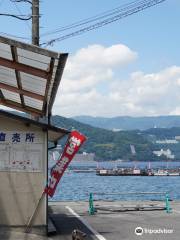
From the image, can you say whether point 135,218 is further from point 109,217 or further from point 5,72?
point 5,72

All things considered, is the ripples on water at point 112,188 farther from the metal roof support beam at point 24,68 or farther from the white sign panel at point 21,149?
the metal roof support beam at point 24,68

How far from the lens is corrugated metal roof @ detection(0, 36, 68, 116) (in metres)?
9.44

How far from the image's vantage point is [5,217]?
1493 cm

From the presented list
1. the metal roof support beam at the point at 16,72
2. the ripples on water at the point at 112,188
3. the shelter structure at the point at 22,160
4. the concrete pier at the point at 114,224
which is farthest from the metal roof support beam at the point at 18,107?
the ripples on water at the point at 112,188

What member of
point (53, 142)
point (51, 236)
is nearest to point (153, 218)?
point (53, 142)

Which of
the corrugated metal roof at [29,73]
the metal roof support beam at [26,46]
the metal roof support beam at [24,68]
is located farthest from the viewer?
the metal roof support beam at [24,68]

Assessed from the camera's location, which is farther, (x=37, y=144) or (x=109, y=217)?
(x=109, y=217)

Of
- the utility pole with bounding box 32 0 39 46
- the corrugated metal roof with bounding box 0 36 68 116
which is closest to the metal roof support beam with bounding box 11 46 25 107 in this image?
the corrugated metal roof with bounding box 0 36 68 116

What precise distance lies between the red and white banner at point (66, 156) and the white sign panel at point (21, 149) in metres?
1.00

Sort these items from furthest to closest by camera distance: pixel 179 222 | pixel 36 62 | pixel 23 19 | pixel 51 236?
pixel 23 19
pixel 179 222
pixel 51 236
pixel 36 62

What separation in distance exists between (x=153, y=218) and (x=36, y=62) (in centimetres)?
1139

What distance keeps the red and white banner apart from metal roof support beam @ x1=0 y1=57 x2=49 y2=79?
2.61 meters

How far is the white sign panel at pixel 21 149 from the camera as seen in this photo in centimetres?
1524

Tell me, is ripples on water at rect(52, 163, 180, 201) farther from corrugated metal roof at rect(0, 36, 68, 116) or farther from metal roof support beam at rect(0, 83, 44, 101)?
metal roof support beam at rect(0, 83, 44, 101)
